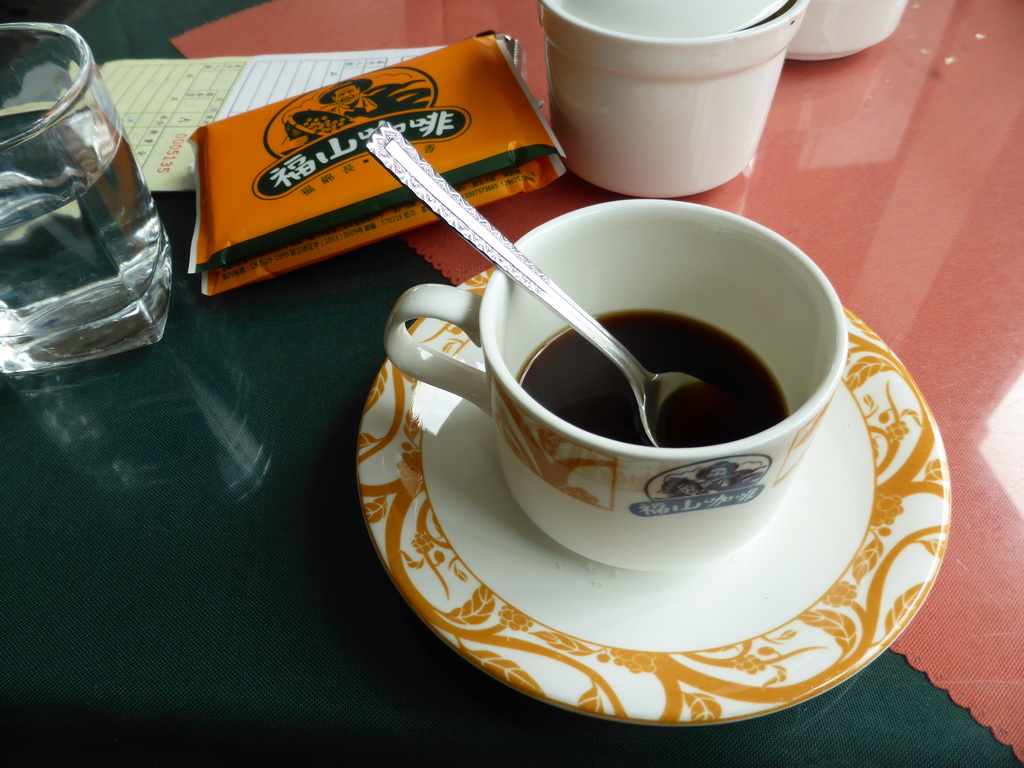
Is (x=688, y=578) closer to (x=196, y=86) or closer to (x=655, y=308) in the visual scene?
(x=655, y=308)

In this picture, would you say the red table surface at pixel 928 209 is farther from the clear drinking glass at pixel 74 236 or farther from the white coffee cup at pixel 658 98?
the clear drinking glass at pixel 74 236

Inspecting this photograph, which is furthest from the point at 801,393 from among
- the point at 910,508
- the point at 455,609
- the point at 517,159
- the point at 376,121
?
the point at 376,121

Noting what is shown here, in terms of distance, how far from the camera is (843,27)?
27.3 inches

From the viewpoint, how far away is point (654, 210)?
16.2 inches

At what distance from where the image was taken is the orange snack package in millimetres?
583

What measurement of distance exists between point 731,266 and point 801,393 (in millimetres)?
84

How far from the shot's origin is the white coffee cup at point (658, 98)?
498 millimetres

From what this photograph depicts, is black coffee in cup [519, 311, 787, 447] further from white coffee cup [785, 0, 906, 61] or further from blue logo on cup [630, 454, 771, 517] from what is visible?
white coffee cup [785, 0, 906, 61]

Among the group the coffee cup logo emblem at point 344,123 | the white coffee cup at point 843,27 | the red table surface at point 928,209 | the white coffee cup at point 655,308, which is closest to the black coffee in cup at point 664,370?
the white coffee cup at point 655,308

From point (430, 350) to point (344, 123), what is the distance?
33cm

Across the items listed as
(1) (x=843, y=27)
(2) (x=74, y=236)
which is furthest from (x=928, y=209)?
(2) (x=74, y=236)

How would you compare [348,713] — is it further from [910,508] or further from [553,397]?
[910,508]

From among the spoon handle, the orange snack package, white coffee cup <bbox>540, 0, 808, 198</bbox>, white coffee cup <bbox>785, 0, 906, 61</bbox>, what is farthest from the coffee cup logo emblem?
white coffee cup <bbox>785, 0, 906, 61</bbox>

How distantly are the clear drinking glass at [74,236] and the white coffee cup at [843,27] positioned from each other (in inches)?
24.0
